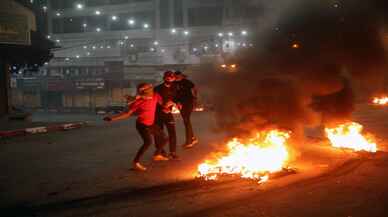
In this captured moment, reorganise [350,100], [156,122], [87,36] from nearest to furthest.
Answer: [156,122]
[350,100]
[87,36]

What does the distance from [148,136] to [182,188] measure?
5.67ft

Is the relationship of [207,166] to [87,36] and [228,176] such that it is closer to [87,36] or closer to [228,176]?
[228,176]

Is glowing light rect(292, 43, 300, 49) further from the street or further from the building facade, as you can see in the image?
the building facade

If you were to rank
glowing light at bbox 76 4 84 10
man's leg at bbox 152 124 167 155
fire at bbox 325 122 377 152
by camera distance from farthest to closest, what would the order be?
glowing light at bbox 76 4 84 10 < fire at bbox 325 122 377 152 < man's leg at bbox 152 124 167 155

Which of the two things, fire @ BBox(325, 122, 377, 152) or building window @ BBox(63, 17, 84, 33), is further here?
building window @ BBox(63, 17, 84, 33)

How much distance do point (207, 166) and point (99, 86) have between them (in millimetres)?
45606

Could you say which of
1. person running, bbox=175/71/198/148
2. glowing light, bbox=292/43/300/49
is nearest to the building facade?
glowing light, bbox=292/43/300/49

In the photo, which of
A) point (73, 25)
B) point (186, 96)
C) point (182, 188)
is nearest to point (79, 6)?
point (73, 25)

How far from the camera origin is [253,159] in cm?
772

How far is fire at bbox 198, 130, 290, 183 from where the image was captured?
7469 millimetres

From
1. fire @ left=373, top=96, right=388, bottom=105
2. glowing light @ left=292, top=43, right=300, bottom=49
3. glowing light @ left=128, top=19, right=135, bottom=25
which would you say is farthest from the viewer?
glowing light @ left=128, top=19, right=135, bottom=25

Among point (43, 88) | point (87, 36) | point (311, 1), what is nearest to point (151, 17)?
point (87, 36)

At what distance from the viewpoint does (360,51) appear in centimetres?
1330

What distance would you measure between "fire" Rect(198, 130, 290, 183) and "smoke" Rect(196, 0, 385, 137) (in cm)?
59
